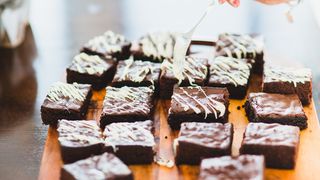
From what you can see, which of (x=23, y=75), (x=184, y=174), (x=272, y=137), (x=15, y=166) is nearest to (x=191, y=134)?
(x=184, y=174)

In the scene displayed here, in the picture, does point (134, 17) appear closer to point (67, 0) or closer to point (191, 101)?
point (67, 0)

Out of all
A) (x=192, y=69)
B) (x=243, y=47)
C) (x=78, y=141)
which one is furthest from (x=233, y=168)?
(x=243, y=47)

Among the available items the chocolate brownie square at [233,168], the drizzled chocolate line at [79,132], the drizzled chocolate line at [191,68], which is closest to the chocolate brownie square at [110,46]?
the drizzled chocolate line at [191,68]

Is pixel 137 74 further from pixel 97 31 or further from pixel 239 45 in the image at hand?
pixel 97 31

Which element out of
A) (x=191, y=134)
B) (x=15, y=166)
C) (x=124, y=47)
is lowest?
(x=15, y=166)

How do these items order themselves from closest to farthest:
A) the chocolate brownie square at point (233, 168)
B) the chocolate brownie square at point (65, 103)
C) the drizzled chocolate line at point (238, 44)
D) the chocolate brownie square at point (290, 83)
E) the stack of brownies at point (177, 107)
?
the chocolate brownie square at point (233, 168) < the stack of brownies at point (177, 107) < the chocolate brownie square at point (65, 103) < the chocolate brownie square at point (290, 83) < the drizzled chocolate line at point (238, 44)

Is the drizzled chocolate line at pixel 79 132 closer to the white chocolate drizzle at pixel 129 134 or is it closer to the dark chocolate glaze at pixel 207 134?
the white chocolate drizzle at pixel 129 134

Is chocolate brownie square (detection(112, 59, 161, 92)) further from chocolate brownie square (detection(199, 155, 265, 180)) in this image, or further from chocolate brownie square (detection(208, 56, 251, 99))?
chocolate brownie square (detection(199, 155, 265, 180))

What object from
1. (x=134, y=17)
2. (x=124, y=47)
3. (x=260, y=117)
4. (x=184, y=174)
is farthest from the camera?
(x=134, y=17)
